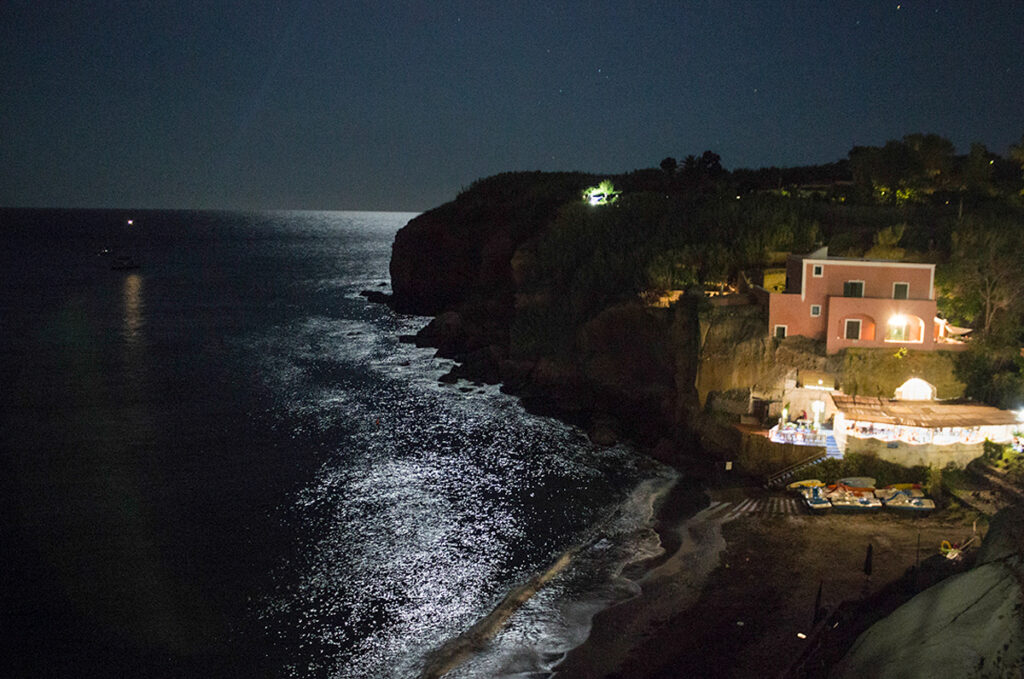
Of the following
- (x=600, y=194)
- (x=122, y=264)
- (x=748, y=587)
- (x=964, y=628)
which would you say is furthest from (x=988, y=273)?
(x=122, y=264)

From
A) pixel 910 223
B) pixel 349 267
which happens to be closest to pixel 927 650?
pixel 910 223

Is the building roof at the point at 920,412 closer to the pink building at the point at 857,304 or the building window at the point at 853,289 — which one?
the pink building at the point at 857,304

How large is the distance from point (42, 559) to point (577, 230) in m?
47.1

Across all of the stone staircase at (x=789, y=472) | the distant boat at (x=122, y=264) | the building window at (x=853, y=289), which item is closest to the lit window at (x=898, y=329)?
the building window at (x=853, y=289)

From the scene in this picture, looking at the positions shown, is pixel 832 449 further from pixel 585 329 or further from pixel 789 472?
pixel 585 329

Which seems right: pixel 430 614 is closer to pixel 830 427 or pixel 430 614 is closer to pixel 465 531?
pixel 465 531

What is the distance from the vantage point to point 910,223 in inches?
2084

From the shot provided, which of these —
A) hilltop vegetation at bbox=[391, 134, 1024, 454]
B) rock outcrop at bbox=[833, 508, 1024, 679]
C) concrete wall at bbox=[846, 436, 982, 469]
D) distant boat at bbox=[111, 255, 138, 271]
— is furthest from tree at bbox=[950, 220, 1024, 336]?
distant boat at bbox=[111, 255, 138, 271]

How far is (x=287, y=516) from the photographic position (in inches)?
1265

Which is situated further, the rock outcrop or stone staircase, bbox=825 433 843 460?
stone staircase, bbox=825 433 843 460

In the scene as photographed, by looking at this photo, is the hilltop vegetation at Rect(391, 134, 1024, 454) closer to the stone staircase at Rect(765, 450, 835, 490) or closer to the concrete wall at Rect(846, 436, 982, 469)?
the concrete wall at Rect(846, 436, 982, 469)

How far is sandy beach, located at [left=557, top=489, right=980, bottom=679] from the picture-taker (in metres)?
21.8

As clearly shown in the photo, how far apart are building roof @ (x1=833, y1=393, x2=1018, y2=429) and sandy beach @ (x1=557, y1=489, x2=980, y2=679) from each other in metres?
4.43

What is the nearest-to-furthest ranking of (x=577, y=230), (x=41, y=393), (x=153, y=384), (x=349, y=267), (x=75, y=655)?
(x=75, y=655) → (x=41, y=393) → (x=153, y=384) → (x=577, y=230) → (x=349, y=267)
